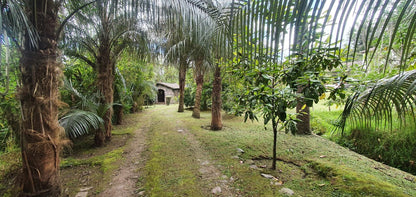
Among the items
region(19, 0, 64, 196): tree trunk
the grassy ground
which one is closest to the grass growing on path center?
the grassy ground

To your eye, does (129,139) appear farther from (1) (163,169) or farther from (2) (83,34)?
(2) (83,34)

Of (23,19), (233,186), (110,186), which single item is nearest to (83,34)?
(23,19)

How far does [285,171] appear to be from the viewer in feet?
7.68

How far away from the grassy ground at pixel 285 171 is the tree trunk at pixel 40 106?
1.12 meters

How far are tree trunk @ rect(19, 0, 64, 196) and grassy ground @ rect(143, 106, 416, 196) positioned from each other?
112cm

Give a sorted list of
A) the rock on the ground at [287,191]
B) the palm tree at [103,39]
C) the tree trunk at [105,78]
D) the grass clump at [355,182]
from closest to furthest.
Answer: the grass clump at [355,182] < the rock on the ground at [287,191] < the palm tree at [103,39] < the tree trunk at [105,78]

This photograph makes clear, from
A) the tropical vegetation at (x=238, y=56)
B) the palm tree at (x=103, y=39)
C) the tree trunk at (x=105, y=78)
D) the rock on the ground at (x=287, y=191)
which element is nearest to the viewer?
the tropical vegetation at (x=238, y=56)

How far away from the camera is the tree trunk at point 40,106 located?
62.2 inches

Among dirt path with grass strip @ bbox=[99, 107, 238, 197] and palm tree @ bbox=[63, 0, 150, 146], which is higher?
palm tree @ bbox=[63, 0, 150, 146]

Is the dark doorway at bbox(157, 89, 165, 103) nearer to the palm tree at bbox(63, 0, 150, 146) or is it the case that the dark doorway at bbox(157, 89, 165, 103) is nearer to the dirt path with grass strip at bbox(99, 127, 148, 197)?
the palm tree at bbox(63, 0, 150, 146)

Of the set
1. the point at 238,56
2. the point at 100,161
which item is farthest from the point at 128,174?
the point at 238,56

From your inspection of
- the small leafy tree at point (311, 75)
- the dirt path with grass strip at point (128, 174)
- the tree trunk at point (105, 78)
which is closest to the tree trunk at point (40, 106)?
the dirt path with grass strip at point (128, 174)

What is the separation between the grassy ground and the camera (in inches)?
73.3

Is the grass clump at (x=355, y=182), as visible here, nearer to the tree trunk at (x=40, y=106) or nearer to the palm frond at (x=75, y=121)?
the tree trunk at (x=40, y=106)
